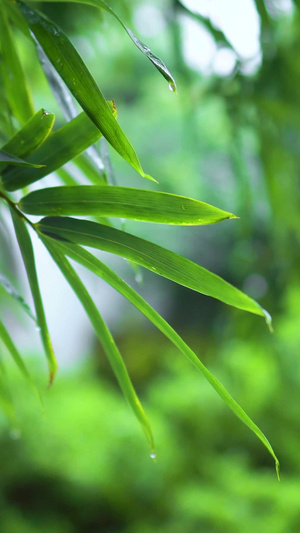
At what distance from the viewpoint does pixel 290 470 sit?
122 centimetres

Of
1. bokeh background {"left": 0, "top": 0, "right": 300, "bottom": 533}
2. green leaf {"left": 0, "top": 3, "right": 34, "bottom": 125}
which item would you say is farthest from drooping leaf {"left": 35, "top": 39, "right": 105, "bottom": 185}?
bokeh background {"left": 0, "top": 0, "right": 300, "bottom": 533}

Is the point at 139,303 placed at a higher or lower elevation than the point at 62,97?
lower

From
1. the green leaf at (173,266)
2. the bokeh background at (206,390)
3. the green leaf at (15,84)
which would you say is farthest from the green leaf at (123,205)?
the bokeh background at (206,390)

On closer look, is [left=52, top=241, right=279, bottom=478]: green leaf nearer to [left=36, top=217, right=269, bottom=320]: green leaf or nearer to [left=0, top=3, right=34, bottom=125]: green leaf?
[left=36, top=217, right=269, bottom=320]: green leaf

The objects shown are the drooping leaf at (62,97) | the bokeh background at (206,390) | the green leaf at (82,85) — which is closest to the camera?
the green leaf at (82,85)

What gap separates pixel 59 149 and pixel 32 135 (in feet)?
0.06

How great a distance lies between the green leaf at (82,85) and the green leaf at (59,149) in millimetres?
22

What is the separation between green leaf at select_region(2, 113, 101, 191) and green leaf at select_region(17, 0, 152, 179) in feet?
0.07

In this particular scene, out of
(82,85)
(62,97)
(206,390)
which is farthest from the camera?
(206,390)

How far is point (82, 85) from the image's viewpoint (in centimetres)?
25

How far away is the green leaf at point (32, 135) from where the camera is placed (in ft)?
0.87

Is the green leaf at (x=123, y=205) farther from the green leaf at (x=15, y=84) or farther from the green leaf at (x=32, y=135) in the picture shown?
the green leaf at (x=15, y=84)

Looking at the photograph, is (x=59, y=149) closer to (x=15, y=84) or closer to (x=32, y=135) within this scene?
(x=32, y=135)

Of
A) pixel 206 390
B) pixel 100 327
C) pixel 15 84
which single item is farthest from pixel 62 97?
pixel 206 390
